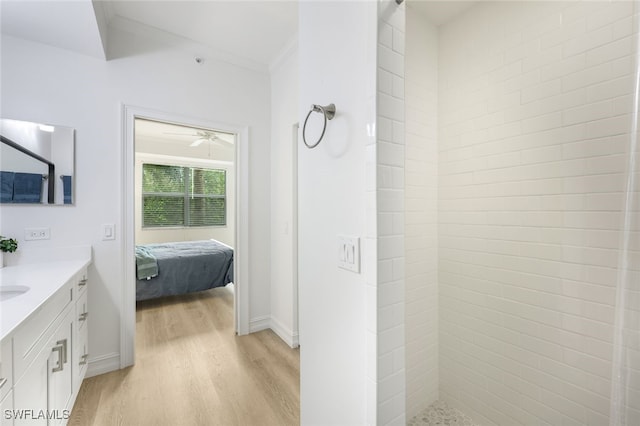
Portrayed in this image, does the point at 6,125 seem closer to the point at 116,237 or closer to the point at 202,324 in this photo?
the point at 116,237

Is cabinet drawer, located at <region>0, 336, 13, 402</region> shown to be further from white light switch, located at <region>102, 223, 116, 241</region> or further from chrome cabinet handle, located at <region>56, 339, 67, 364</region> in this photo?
white light switch, located at <region>102, 223, 116, 241</region>

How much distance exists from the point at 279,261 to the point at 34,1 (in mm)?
2457

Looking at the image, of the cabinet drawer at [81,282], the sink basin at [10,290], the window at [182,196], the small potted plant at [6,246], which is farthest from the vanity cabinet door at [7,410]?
the window at [182,196]

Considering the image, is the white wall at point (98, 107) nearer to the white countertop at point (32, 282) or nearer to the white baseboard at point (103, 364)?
the white baseboard at point (103, 364)

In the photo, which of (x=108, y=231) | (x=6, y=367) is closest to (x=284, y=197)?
(x=108, y=231)

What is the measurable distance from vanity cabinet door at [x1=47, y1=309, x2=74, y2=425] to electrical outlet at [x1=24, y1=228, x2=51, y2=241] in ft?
2.32

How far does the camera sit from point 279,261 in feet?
9.37

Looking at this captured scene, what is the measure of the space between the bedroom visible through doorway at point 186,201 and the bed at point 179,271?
0.01m

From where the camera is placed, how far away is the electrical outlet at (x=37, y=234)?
1920mm

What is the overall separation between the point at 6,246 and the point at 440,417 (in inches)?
122

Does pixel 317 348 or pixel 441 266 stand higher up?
pixel 441 266

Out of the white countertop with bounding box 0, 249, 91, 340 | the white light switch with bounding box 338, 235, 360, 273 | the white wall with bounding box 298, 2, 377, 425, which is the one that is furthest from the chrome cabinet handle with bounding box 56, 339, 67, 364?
the white light switch with bounding box 338, 235, 360, 273

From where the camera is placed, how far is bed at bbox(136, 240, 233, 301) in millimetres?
3443

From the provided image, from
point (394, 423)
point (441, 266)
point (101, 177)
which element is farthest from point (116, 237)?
point (441, 266)
